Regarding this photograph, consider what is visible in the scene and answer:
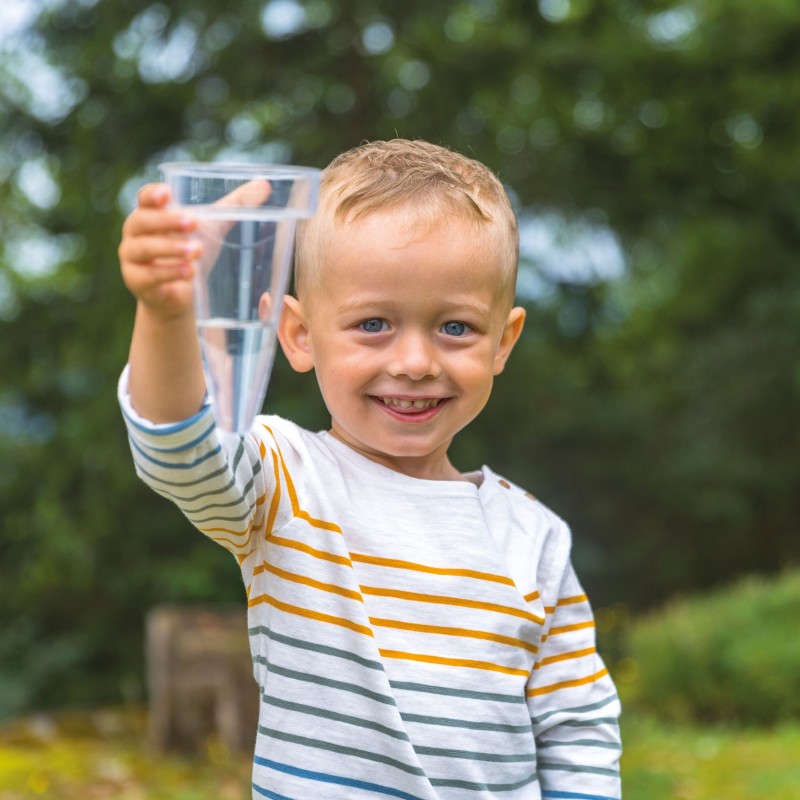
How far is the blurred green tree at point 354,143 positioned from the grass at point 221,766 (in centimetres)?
105

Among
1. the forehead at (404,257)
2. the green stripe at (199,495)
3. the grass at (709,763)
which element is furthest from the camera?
the grass at (709,763)

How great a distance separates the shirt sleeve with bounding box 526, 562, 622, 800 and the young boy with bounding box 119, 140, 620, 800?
2.1 inches

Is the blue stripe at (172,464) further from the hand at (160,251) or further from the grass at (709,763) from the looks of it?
the grass at (709,763)

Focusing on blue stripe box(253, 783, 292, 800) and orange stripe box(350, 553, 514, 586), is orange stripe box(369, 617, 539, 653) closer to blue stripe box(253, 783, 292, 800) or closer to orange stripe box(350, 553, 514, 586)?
orange stripe box(350, 553, 514, 586)

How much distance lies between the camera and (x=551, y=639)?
185 cm

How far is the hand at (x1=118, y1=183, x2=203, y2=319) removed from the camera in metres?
1.19

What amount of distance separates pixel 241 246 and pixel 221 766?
5.03m

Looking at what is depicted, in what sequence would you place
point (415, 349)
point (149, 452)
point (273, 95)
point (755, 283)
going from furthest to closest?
point (755, 283), point (273, 95), point (415, 349), point (149, 452)

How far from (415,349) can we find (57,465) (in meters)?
5.54

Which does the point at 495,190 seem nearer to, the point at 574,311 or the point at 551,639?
the point at 551,639

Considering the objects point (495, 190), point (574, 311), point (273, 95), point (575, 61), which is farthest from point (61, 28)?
point (495, 190)

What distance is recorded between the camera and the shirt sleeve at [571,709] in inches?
72.9

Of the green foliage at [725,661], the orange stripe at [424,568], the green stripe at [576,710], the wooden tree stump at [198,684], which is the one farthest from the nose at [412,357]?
the green foliage at [725,661]

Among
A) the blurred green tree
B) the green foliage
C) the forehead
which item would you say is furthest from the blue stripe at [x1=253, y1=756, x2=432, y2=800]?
the green foliage
